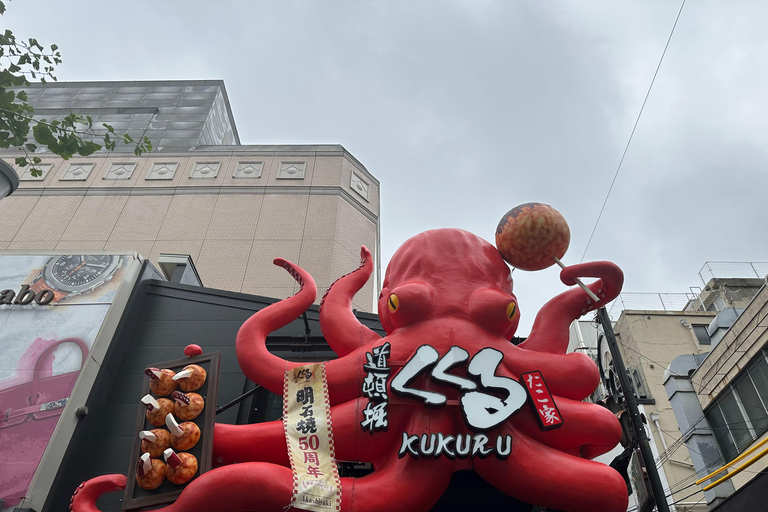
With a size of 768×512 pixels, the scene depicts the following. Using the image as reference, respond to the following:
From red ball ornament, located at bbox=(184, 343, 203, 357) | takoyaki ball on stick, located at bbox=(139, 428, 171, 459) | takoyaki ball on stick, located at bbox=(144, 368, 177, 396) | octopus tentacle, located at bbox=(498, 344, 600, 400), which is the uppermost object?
red ball ornament, located at bbox=(184, 343, 203, 357)

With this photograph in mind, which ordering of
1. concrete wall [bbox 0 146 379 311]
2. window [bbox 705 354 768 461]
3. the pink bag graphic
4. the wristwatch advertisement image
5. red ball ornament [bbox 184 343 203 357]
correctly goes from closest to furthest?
1. red ball ornament [bbox 184 343 203 357]
2. the pink bag graphic
3. the wristwatch advertisement image
4. window [bbox 705 354 768 461]
5. concrete wall [bbox 0 146 379 311]

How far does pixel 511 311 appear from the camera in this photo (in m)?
8.77

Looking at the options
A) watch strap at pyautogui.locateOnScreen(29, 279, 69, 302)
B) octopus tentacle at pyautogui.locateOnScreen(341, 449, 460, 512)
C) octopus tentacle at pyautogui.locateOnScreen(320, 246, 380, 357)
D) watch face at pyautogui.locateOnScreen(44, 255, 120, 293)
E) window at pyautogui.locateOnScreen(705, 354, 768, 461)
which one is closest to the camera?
octopus tentacle at pyautogui.locateOnScreen(341, 449, 460, 512)

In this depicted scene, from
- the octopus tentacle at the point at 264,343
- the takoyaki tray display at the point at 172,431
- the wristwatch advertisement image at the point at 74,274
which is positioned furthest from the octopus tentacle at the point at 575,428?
the wristwatch advertisement image at the point at 74,274

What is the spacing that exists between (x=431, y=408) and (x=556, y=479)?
1887mm

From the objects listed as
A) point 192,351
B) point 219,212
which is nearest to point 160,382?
point 192,351

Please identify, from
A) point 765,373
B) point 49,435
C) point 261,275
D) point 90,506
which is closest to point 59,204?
point 261,275

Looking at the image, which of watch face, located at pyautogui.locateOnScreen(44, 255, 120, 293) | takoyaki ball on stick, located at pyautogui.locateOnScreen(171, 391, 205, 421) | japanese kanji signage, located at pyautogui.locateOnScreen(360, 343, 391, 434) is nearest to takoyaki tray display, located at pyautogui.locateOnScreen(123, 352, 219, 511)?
takoyaki ball on stick, located at pyautogui.locateOnScreen(171, 391, 205, 421)

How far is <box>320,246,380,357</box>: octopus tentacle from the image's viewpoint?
862 centimetres

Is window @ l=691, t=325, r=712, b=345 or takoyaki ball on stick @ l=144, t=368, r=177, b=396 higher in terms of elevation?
window @ l=691, t=325, r=712, b=345

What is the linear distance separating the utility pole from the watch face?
1103 cm

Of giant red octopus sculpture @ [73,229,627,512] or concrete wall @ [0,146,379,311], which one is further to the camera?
concrete wall @ [0,146,379,311]

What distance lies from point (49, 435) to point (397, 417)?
6.58 metres

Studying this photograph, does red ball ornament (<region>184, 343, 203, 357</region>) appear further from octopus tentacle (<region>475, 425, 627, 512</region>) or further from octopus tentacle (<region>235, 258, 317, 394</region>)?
octopus tentacle (<region>475, 425, 627, 512</region>)
